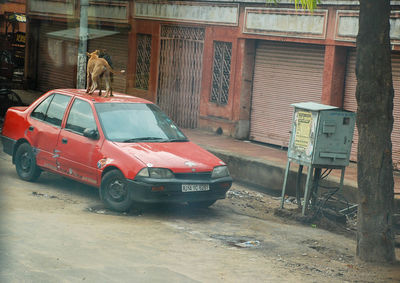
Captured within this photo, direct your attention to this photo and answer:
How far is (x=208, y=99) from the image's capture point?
671 inches

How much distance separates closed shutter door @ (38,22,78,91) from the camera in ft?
75.7

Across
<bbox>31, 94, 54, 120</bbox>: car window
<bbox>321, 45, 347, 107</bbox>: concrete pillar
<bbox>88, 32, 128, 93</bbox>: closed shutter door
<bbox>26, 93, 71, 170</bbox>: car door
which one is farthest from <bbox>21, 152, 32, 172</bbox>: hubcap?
<bbox>88, 32, 128, 93</bbox>: closed shutter door

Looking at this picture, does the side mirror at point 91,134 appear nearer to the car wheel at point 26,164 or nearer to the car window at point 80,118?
the car window at point 80,118

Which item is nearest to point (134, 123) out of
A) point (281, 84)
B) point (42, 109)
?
point (42, 109)

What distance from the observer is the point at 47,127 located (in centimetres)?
984

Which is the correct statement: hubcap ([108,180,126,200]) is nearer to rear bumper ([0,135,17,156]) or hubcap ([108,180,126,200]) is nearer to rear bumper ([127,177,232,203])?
rear bumper ([127,177,232,203])

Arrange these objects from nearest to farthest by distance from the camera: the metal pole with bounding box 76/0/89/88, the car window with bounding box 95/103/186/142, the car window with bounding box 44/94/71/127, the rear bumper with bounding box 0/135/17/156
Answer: the car window with bounding box 95/103/186/142 → the car window with bounding box 44/94/71/127 → the rear bumper with bounding box 0/135/17/156 → the metal pole with bounding box 76/0/89/88

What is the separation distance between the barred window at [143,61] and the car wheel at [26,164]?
365 inches

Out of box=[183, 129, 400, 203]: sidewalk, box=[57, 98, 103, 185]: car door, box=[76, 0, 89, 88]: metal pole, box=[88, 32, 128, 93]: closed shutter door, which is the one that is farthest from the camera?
box=[88, 32, 128, 93]: closed shutter door

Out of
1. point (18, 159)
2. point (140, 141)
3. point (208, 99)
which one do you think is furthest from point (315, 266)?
point (208, 99)

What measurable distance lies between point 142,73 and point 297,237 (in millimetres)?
12128

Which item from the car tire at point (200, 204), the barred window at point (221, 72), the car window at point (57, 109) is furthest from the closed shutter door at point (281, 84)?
the car window at point (57, 109)

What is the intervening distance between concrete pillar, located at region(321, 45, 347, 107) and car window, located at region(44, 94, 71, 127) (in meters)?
6.13

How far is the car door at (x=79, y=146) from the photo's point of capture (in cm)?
894
